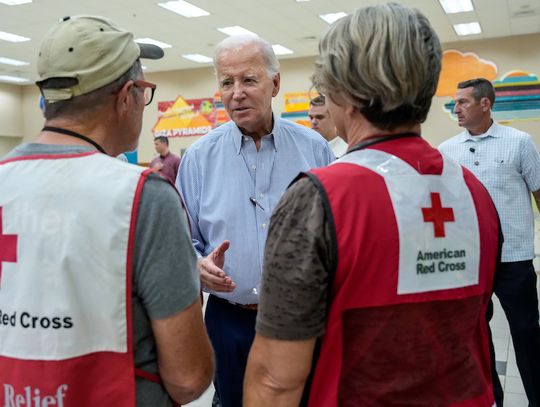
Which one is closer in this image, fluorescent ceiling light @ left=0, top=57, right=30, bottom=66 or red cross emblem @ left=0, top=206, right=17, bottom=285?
red cross emblem @ left=0, top=206, right=17, bottom=285

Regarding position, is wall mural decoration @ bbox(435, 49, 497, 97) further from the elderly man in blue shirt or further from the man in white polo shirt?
Result: the elderly man in blue shirt

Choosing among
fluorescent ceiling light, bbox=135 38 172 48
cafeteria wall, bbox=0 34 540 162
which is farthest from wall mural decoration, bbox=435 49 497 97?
fluorescent ceiling light, bbox=135 38 172 48

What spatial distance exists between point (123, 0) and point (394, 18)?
8.52m

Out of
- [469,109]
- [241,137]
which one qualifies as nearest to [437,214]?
[241,137]

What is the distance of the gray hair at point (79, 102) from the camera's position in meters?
1.07

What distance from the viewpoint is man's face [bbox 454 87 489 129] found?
360 cm

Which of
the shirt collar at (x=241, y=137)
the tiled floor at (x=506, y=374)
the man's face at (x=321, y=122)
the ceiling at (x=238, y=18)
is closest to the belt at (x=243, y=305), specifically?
the shirt collar at (x=241, y=137)

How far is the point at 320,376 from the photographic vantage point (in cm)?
100

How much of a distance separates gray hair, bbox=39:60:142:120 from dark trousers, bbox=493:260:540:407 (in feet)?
8.43

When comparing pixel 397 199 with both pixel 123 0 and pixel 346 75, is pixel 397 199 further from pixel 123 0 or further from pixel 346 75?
pixel 123 0

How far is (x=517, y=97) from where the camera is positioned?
11.5 meters

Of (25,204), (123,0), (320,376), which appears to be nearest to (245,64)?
(25,204)

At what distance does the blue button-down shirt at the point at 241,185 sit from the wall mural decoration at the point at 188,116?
41.5 ft

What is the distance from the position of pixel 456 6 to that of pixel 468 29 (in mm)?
1955
